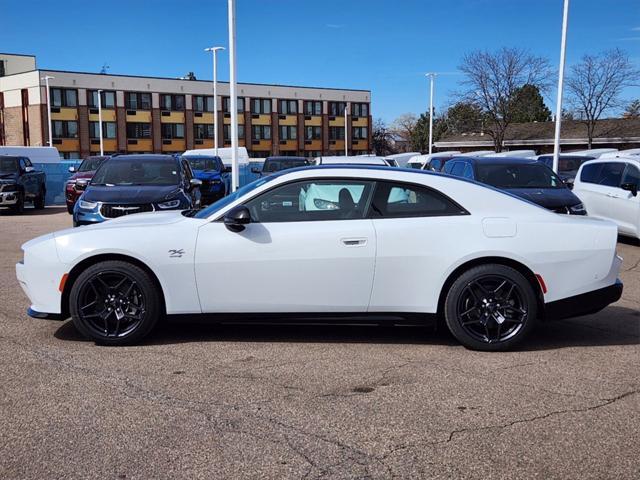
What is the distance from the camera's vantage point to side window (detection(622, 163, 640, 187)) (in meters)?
12.7

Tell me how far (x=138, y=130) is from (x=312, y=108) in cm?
2200

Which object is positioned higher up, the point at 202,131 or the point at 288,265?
the point at 202,131

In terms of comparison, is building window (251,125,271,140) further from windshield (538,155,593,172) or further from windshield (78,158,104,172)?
windshield (538,155,593,172)

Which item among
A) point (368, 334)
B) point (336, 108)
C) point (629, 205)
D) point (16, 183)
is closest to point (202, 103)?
Answer: point (336, 108)

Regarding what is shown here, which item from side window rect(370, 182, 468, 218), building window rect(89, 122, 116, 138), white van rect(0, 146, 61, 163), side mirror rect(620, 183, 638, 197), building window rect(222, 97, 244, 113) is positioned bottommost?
side mirror rect(620, 183, 638, 197)

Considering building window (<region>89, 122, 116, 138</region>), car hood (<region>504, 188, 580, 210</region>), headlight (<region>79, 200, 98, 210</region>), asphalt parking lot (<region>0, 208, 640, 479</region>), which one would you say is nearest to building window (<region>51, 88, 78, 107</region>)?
building window (<region>89, 122, 116, 138</region>)

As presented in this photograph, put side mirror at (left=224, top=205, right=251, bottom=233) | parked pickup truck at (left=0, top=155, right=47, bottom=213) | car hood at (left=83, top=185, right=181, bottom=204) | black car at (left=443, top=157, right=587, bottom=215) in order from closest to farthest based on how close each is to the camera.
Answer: side mirror at (left=224, top=205, right=251, bottom=233) < car hood at (left=83, top=185, right=181, bottom=204) < black car at (left=443, top=157, right=587, bottom=215) < parked pickup truck at (left=0, top=155, right=47, bottom=213)

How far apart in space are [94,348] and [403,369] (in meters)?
2.58

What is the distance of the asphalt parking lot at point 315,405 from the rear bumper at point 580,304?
34 centimetres

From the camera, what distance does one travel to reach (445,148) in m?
65.1

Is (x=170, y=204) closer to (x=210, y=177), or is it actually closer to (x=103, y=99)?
(x=210, y=177)

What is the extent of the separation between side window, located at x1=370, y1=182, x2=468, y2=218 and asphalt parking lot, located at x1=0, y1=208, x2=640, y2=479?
1142mm

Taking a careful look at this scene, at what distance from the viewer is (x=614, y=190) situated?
1304 centimetres

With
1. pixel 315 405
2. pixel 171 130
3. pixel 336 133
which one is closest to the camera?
pixel 315 405
